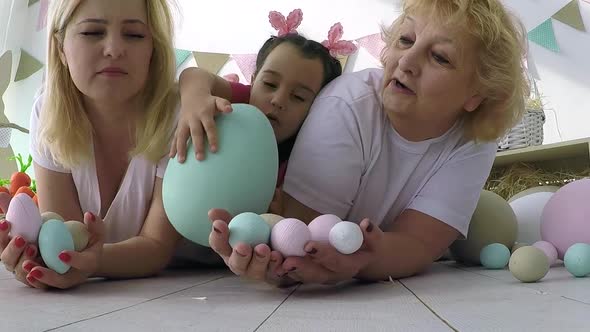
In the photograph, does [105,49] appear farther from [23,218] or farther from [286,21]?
[286,21]

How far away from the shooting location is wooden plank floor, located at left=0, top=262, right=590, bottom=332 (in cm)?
56

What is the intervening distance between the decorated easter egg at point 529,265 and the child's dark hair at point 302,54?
494mm

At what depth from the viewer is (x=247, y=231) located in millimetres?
729

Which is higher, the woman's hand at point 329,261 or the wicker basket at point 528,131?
the wicker basket at point 528,131

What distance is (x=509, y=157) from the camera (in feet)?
7.38

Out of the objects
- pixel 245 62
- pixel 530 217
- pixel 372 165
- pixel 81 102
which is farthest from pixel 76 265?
pixel 245 62

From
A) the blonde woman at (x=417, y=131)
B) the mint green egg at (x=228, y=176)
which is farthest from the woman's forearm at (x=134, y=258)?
the blonde woman at (x=417, y=131)

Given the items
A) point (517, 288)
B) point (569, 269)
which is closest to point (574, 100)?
point (569, 269)

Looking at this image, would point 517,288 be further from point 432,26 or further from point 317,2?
point 317,2

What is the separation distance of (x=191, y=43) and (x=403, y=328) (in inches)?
104

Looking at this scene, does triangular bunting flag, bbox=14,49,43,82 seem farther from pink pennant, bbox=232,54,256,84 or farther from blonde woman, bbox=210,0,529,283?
blonde woman, bbox=210,0,529,283

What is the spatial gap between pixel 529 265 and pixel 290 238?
1.31ft

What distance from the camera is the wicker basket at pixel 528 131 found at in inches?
85.3

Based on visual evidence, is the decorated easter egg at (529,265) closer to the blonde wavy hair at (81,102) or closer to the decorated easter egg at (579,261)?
the decorated easter egg at (579,261)
